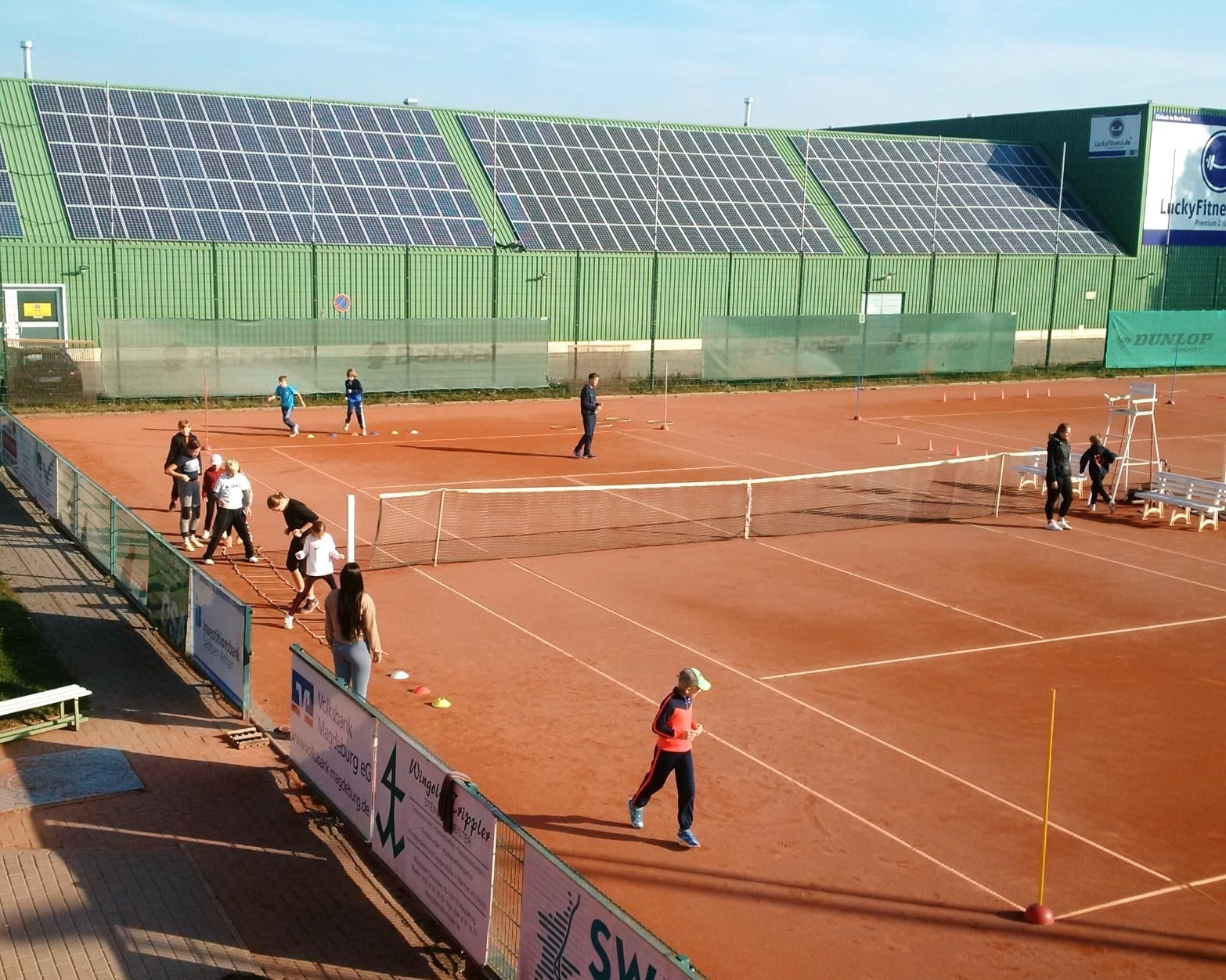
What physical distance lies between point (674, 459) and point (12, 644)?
16.4 m

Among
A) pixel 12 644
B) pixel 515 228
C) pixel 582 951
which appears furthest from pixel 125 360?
pixel 582 951

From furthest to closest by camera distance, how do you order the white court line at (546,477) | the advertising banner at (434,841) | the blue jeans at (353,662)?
the white court line at (546,477) < the blue jeans at (353,662) < the advertising banner at (434,841)

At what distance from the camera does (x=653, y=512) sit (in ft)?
74.5

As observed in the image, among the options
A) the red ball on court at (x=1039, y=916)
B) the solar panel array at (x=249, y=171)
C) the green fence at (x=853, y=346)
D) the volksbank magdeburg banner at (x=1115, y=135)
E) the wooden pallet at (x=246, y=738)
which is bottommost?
the wooden pallet at (x=246, y=738)

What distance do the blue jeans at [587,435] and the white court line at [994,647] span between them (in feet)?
43.6

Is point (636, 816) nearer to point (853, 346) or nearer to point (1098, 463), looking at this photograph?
point (1098, 463)

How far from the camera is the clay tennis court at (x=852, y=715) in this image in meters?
9.32

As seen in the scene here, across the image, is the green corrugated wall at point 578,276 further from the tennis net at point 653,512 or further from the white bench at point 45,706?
the white bench at point 45,706

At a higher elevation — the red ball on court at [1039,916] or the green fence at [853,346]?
the green fence at [853,346]

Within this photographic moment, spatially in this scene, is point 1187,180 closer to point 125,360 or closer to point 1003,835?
point 125,360

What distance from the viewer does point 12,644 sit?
14906 millimetres

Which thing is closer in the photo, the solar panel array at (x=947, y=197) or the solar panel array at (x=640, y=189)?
the solar panel array at (x=640, y=189)

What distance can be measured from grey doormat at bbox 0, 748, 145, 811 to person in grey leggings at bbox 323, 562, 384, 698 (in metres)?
1.98

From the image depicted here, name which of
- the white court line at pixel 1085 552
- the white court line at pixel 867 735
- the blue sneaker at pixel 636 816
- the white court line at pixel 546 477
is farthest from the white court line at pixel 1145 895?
the white court line at pixel 546 477
